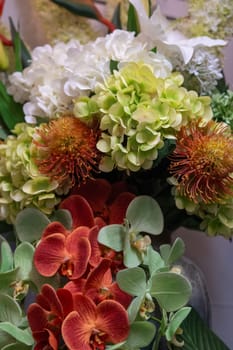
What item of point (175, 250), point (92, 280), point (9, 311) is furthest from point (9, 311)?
point (175, 250)

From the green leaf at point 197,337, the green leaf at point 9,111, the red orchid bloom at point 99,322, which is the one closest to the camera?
the red orchid bloom at point 99,322

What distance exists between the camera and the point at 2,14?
97 centimetres

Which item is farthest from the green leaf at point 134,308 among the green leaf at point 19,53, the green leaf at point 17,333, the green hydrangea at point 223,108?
the green leaf at point 19,53

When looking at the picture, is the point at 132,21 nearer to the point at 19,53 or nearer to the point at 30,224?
the point at 19,53

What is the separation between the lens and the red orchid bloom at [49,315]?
623 mm

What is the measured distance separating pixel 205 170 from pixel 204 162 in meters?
0.01

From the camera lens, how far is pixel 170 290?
2.09 ft

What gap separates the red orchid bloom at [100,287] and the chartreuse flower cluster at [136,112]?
13 centimetres

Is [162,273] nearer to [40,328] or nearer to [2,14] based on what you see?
[40,328]

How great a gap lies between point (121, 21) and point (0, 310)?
510mm

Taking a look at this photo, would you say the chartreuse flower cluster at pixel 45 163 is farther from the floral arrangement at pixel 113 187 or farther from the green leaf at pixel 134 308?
the green leaf at pixel 134 308

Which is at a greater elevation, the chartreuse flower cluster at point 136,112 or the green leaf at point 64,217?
the chartreuse flower cluster at point 136,112

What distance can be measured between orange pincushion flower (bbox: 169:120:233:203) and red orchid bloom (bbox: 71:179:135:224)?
3.0 inches

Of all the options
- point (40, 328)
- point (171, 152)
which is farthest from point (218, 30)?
point (40, 328)
